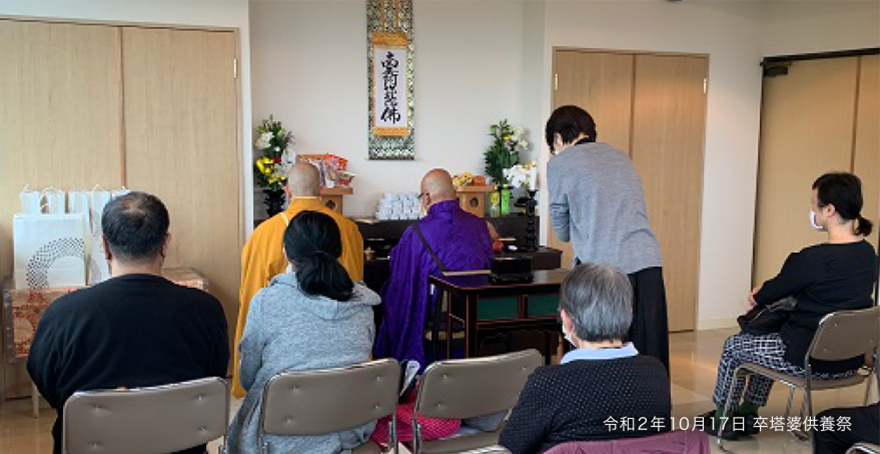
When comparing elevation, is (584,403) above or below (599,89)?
below

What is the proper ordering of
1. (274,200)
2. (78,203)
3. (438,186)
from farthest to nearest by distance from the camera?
1. (274,200)
2. (78,203)
3. (438,186)

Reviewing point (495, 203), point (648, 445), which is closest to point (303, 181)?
point (495, 203)

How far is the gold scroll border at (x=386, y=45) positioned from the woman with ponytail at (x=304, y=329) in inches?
119

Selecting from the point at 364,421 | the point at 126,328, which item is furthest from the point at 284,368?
the point at 126,328

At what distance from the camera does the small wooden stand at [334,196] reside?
17.1 feet

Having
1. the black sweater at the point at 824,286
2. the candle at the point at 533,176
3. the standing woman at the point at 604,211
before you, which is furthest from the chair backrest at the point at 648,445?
the candle at the point at 533,176

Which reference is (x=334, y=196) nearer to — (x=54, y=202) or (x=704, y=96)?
(x=54, y=202)

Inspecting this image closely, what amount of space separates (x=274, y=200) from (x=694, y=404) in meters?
2.82

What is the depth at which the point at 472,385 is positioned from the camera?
2.70 metres

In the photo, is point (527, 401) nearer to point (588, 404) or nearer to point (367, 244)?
point (588, 404)

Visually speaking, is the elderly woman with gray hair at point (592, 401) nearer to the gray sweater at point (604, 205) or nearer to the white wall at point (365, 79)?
the gray sweater at point (604, 205)

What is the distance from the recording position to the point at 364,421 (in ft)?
8.59

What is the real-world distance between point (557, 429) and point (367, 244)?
3571 mm

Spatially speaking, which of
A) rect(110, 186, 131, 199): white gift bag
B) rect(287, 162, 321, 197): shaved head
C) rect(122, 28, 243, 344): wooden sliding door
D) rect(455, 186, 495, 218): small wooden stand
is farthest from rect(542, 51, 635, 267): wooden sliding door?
rect(110, 186, 131, 199): white gift bag
